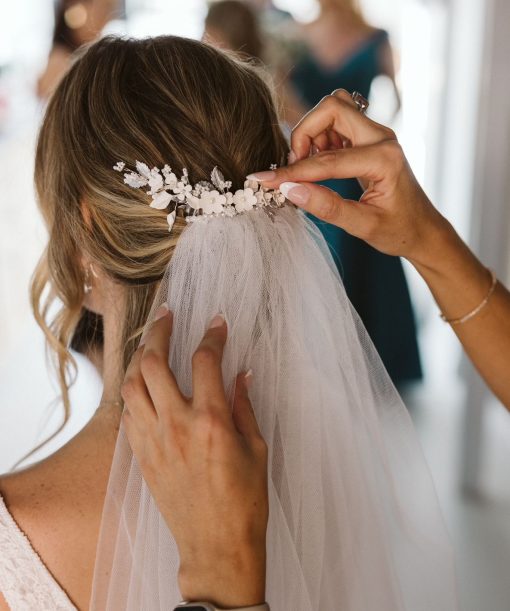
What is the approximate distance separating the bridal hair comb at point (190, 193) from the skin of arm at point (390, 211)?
0.12ft

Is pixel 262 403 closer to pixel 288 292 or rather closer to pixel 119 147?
pixel 288 292

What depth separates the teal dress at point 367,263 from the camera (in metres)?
2.58

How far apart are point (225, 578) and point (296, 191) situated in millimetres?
472

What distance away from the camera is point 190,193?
829mm

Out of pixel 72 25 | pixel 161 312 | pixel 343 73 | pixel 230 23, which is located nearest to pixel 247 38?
pixel 230 23

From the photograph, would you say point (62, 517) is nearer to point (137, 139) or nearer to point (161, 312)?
point (161, 312)

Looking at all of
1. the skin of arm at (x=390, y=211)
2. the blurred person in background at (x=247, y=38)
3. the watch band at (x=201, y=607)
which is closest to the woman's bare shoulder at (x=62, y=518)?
the watch band at (x=201, y=607)

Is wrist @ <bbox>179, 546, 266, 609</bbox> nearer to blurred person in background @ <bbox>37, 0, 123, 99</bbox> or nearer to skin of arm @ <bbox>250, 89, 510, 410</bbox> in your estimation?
skin of arm @ <bbox>250, 89, 510, 410</bbox>

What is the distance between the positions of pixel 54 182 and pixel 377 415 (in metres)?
0.58

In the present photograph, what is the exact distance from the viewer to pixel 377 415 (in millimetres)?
910

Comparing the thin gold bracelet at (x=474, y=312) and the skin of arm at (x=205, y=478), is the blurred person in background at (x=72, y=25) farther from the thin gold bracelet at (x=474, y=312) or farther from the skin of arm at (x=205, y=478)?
the skin of arm at (x=205, y=478)

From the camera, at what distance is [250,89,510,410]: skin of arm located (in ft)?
2.76

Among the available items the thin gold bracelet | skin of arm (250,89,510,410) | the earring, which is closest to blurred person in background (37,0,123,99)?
the earring

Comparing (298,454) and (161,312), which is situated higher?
(161,312)
